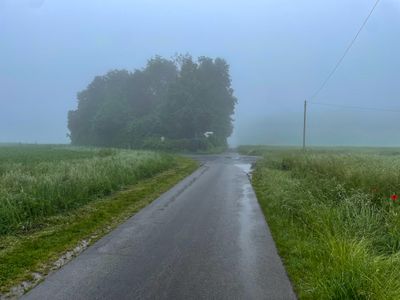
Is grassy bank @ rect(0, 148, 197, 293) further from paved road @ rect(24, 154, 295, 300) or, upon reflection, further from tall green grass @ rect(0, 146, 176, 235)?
paved road @ rect(24, 154, 295, 300)

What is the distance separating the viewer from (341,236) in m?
7.43

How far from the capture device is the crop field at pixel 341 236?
5145mm

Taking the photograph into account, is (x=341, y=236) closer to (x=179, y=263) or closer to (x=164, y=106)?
(x=179, y=263)

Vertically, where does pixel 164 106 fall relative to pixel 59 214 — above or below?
above

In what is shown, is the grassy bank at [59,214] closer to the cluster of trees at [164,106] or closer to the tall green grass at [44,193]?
the tall green grass at [44,193]

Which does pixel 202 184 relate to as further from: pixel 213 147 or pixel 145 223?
pixel 213 147

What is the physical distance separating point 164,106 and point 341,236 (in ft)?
227

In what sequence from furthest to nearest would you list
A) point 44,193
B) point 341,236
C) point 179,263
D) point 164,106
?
point 164,106 < point 44,193 < point 341,236 < point 179,263

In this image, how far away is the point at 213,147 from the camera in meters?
72.8

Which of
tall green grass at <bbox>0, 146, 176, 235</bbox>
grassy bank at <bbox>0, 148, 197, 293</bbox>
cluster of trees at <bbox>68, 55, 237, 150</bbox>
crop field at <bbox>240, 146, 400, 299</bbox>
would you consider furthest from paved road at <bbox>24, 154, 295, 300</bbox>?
cluster of trees at <bbox>68, 55, 237, 150</bbox>

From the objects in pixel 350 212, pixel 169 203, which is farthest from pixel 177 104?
pixel 350 212

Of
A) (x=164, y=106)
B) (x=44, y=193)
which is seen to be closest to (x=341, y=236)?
(x=44, y=193)

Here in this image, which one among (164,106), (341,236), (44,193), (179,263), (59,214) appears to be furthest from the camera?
(164,106)

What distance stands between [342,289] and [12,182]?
1114 cm
